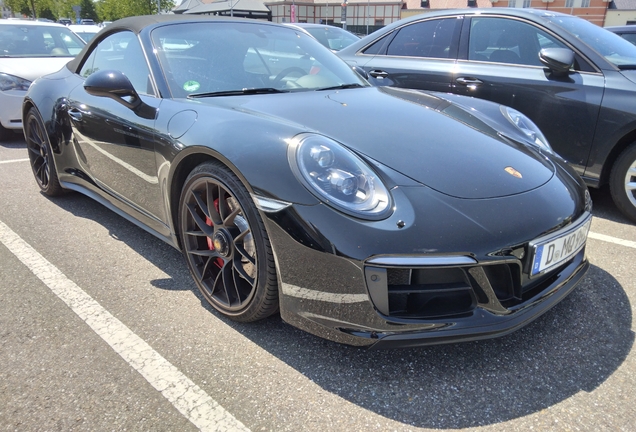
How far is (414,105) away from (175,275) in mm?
1591

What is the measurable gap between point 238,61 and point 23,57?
5128 millimetres

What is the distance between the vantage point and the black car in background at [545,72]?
11.3ft

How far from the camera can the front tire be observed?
3.38m

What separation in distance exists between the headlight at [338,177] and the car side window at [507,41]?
2719 millimetres

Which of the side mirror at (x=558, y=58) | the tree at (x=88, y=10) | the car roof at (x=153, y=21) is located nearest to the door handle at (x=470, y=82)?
the side mirror at (x=558, y=58)

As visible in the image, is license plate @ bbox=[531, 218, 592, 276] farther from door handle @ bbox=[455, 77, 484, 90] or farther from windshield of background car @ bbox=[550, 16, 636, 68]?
door handle @ bbox=[455, 77, 484, 90]

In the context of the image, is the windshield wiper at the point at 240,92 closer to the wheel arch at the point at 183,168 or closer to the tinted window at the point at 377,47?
the wheel arch at the point at 183,168

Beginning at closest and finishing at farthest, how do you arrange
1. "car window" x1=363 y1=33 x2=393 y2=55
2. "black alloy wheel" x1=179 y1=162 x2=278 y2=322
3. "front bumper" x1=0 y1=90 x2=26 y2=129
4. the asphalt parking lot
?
the asphalt parking lot < "black alloy wheel" x1=179 y1=162 x2=278 y2=322 < "car window" x1=363 y1=33 x2=393 y2=55 < "front bumper" x1=0 y1=90 x2=26 y2=129

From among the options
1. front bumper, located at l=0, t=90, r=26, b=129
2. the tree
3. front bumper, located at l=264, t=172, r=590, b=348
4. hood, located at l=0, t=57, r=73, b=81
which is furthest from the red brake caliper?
the tree

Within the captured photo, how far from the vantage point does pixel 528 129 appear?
2734mm

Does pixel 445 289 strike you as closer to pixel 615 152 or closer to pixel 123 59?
pixel 123 59

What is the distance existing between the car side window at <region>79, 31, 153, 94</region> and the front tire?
10.2ft

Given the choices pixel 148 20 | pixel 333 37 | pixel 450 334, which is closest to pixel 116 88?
pixel 148 20

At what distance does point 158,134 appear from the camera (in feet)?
7.85
